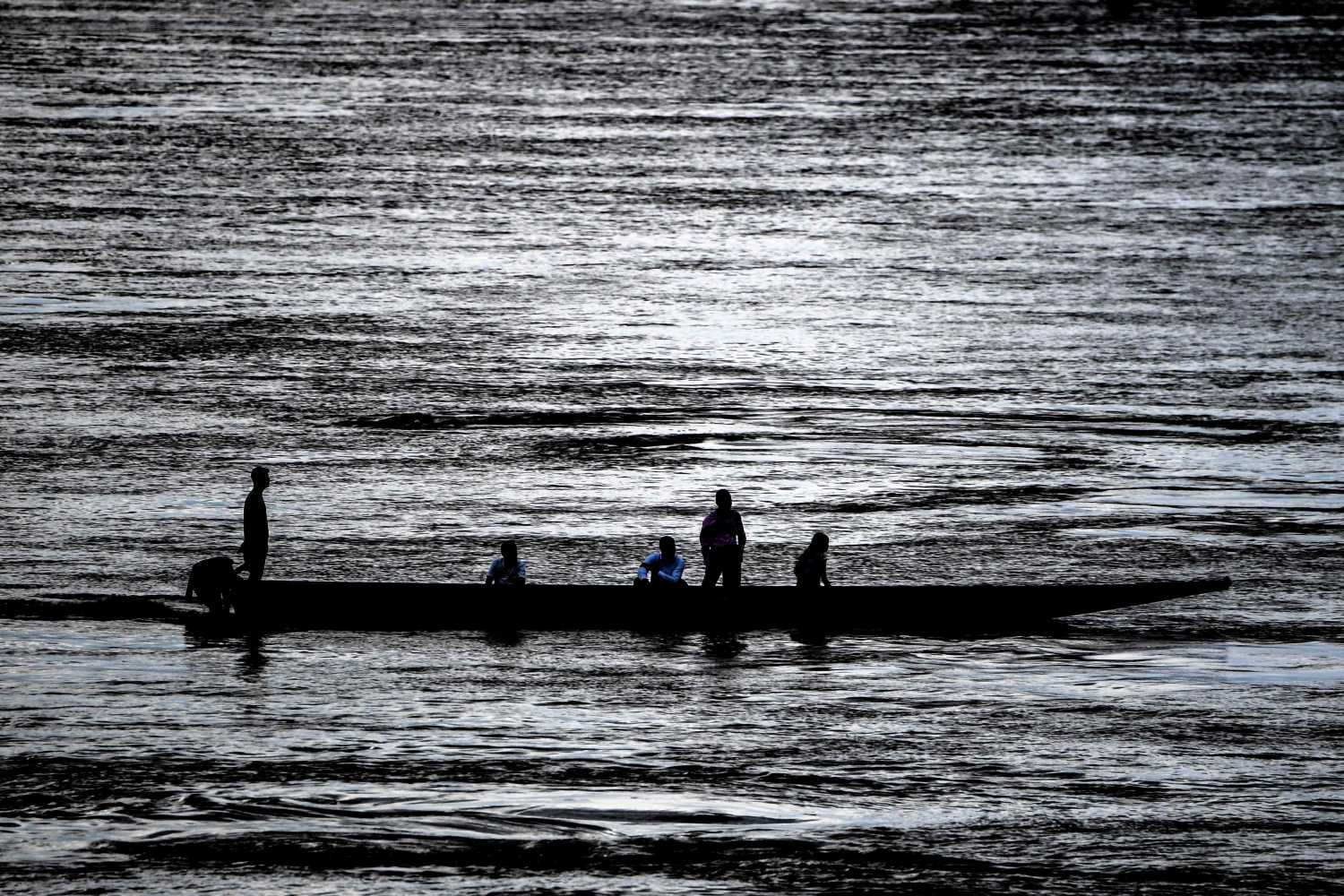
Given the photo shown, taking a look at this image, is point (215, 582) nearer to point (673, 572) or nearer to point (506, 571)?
point (506, 571)

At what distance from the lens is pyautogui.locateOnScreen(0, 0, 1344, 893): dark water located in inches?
765

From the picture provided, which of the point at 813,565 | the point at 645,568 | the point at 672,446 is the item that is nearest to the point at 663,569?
the point at 645,568

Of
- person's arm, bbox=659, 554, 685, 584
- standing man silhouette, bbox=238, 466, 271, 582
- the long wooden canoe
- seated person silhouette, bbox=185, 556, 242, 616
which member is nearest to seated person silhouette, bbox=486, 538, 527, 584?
the long wooden canoe

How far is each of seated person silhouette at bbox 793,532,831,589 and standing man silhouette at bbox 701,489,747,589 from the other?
0.72 meters

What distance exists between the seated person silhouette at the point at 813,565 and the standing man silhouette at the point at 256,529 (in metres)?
6.15


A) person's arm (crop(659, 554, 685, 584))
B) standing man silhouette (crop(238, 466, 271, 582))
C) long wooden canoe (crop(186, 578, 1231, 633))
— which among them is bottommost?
long wooden canoe (crop(186, 578, 1231, 633))

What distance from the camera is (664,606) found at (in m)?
25.1

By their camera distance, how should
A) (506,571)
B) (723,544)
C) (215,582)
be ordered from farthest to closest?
(723,544), (506,571), (215,582)

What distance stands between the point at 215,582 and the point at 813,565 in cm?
686

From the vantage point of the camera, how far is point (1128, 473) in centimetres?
3394

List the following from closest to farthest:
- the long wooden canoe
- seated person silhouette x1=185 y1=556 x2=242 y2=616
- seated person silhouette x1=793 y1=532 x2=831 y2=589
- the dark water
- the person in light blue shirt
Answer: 1. the dark water
2. seated person silhouette x1=185 y1=556 x2=242 y2=616
3. seated person silhouette x1=793 y1=532 x2=831 y2=589
4. the long wooden canoe
5. the person in light blue shirt

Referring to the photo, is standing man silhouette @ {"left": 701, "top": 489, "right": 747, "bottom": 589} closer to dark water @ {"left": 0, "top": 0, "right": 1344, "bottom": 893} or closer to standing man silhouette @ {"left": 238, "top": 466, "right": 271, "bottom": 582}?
dark water @ {"left": 0, "top": 0, "right": 1344, "bottom": 893}

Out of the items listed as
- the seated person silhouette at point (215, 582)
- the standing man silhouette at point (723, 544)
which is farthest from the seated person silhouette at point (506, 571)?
the seated person silhouette at point (215, 582)

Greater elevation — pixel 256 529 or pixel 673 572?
pixel 256 529
